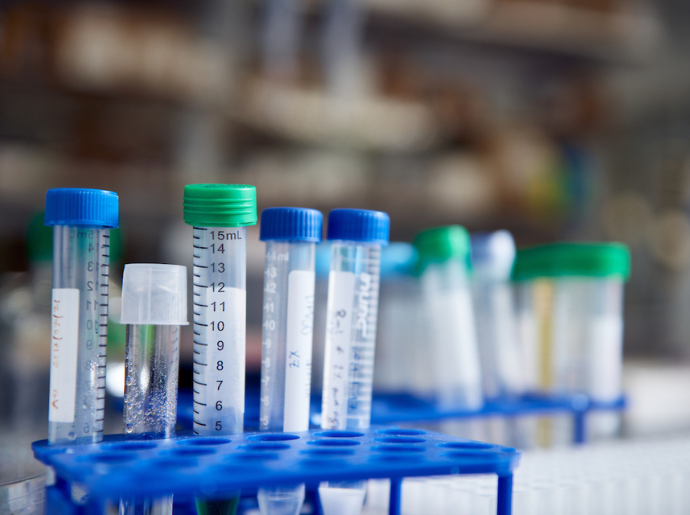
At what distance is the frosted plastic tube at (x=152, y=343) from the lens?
0.58 m

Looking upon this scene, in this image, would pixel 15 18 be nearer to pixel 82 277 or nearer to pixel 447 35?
pixel 447 35

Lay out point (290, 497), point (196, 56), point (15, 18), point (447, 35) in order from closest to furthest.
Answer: point (290, 497)
point (15, 18)
point (196, 56)
point (447, 35)

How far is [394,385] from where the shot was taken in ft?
3.49

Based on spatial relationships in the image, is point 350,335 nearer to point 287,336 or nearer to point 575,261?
point 287,336

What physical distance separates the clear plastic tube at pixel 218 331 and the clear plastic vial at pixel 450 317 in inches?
15.7

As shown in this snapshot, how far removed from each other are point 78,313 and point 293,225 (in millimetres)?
208

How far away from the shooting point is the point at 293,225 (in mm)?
646

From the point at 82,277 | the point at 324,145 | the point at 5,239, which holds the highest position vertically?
the point at 324,145

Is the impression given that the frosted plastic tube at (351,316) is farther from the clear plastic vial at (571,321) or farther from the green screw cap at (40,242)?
the green screw cap at (40,242)

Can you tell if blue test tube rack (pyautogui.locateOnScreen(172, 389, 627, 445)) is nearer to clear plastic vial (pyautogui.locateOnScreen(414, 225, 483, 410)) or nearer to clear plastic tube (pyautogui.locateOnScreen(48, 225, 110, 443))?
clear plastic vial (pyautogui.locateOnScreen(414, 225, 483, 410))

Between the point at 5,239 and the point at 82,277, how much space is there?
1.93 m

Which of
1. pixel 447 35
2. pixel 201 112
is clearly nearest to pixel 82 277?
pixel 201 112

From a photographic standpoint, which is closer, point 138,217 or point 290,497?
point 290,497

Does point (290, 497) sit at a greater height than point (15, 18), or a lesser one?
lesser
